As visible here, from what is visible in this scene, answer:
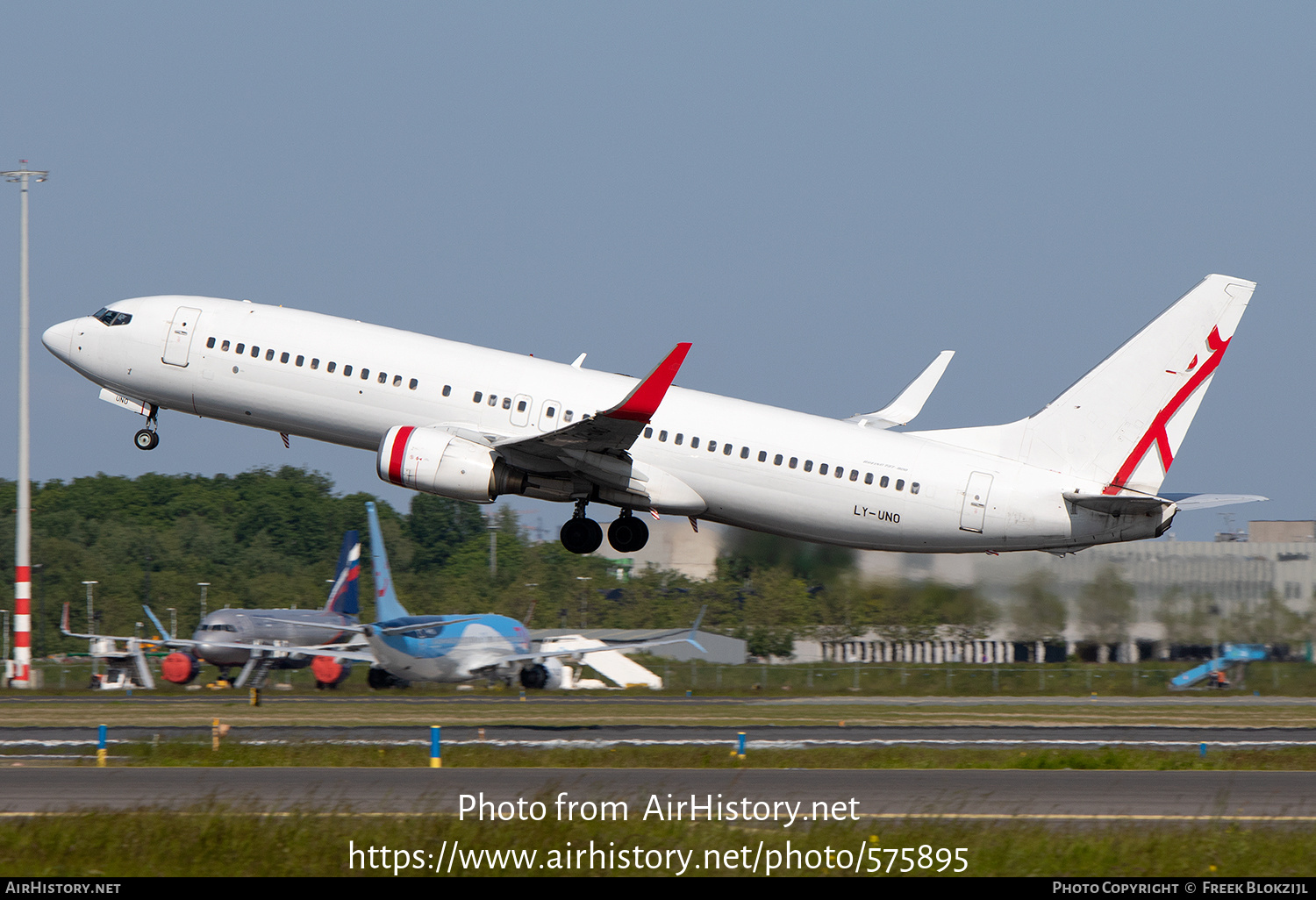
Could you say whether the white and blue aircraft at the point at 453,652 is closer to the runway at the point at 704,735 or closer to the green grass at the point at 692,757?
the runway at the point at 704,735

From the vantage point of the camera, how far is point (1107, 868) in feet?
54.1

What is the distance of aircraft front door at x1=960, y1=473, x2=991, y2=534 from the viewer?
109ft

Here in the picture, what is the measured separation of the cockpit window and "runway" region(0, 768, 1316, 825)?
1347 cm

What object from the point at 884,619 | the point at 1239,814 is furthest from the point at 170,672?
the point at 1239,814

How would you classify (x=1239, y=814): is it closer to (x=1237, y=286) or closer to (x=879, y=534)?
(x=879, y=534)

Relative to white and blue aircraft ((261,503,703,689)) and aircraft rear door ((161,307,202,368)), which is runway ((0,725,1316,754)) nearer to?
aircraft rear door ((161,307,202,368))

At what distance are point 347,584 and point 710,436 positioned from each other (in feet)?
106

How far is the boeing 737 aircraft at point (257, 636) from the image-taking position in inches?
2157

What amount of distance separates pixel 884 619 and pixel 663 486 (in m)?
14.5

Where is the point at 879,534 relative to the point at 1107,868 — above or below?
above

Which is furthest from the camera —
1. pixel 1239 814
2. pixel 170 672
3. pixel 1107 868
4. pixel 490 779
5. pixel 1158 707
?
pixel 170 672

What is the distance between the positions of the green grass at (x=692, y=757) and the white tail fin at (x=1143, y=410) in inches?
272

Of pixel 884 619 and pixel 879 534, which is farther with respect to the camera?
pixel 884 619

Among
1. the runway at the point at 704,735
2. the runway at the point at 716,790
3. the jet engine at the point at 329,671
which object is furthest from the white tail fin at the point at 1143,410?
the jet engine at the point at 329,671
